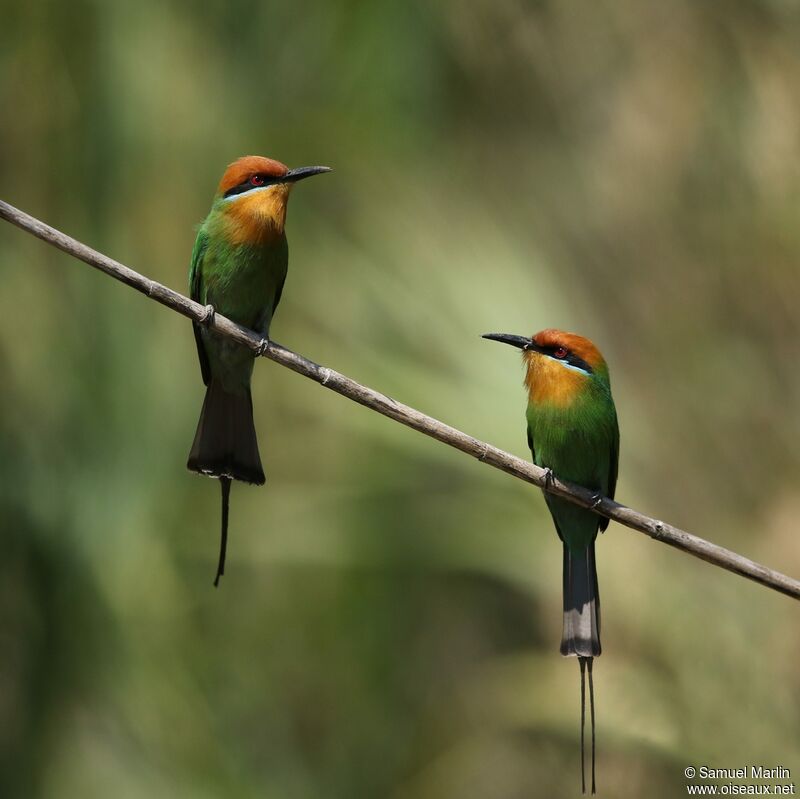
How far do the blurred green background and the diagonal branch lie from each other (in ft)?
4.65

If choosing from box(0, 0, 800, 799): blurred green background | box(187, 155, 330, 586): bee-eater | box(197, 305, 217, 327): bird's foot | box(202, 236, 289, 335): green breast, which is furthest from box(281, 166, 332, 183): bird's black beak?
box(0, 0, 800, 799): blurred green background

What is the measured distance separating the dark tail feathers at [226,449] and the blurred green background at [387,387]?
3.51ft

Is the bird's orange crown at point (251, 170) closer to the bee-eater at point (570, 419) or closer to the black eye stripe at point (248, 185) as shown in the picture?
the black eye stripe at point (248, 185)

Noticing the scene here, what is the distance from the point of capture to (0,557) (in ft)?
15.1

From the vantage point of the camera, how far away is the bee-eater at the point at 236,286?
3.46 meters

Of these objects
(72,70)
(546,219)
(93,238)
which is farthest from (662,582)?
(72,70)

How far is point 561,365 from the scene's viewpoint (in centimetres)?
366

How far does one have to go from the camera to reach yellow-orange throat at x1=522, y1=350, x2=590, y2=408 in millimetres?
3656

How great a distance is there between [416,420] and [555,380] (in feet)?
2.96

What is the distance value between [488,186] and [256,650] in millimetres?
2050

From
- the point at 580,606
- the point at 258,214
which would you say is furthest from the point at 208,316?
the point at 580,606

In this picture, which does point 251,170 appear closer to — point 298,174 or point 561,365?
point 298,174

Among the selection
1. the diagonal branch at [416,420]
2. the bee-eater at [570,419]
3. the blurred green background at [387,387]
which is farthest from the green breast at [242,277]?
the blurred green background at [387,387]

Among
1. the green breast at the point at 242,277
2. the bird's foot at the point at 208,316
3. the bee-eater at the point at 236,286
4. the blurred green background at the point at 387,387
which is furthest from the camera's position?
the blurred green background at the point at 387,387
